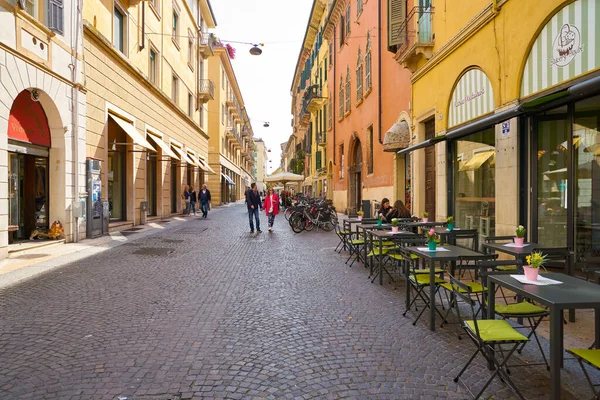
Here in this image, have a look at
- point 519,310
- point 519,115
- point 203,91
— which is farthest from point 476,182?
point 203,91

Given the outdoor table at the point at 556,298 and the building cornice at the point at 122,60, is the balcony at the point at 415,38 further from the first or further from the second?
the outdoor table at the point at 556,298

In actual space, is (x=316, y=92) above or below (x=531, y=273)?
above

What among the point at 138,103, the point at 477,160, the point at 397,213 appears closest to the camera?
the point at 477,160

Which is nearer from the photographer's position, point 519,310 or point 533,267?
point 533,267

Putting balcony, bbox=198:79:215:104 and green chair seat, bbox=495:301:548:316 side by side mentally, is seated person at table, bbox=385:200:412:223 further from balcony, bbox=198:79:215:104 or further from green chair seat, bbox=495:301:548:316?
balcony, bbox=198:79:215:104

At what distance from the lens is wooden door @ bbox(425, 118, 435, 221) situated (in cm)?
1191

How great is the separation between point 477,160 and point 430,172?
2.84 m

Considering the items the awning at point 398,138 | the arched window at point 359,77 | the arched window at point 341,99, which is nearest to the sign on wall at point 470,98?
the awning at point 398,138

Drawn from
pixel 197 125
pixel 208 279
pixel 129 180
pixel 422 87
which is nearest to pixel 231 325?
pixel 208 279

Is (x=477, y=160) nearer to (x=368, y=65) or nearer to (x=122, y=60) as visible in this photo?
(x=368, y=65)

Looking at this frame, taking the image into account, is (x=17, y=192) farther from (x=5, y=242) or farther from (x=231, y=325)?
(x=231, y=325)

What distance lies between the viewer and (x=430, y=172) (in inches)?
476

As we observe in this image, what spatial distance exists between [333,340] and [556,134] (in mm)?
5346

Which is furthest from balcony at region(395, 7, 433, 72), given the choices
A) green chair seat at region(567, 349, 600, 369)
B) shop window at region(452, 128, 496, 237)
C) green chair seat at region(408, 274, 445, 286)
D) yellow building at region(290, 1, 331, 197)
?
yellow building at region(290, 1, 331, 197)
